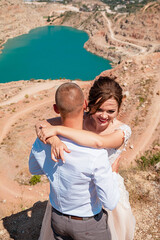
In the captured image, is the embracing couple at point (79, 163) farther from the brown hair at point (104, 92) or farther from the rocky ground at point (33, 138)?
the rocky ground at point (33, 138)

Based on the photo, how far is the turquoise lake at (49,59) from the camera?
2303 inches

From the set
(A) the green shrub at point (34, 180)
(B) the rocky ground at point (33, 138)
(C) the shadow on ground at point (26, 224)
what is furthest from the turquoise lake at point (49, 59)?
(C) the shadow on ground at point (26, 224)

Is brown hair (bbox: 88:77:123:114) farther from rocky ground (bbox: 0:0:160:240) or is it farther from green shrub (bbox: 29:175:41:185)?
green shrub (bbox: 29:175:41:185)

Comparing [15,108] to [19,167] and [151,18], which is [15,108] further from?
[151,18]

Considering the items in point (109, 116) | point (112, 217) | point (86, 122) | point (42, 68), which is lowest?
point (42, 68)

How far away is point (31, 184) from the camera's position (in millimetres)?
12320

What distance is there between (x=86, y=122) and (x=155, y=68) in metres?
22.5

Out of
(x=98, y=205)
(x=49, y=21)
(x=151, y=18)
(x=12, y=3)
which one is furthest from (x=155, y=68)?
(x=49, y=21)

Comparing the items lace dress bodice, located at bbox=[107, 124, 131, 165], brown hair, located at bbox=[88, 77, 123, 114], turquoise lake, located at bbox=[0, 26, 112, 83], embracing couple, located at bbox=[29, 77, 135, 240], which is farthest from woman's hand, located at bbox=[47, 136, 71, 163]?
turquoise lake, located at bbox=[0, 26, 112, 83]

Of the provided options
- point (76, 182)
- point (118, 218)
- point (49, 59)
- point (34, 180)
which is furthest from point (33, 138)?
point (49, 59)

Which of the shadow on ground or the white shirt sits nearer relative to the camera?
the white shirt

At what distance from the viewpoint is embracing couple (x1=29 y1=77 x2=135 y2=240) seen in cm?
249

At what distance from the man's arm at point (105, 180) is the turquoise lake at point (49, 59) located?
2160 inches

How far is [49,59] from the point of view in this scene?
68.3 m
